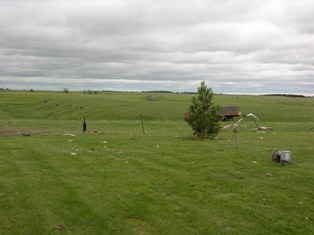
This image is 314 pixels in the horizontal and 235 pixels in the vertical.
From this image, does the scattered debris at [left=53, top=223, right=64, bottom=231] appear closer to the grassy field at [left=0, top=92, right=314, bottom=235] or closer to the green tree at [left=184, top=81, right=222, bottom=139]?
the grassy field at [left=0, top=92, right=314, bottom=235]

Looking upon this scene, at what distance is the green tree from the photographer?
90.7ft

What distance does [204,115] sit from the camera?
90.3 ft

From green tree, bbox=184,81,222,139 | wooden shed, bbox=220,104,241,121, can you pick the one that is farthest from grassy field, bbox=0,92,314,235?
wooden shed, bbox=220,104,241,121

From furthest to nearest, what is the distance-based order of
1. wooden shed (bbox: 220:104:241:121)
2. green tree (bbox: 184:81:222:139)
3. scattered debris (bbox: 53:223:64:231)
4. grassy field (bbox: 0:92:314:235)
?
wooden shed (bbox: 220:104:241:121)
green tree (bbox: 184:81:222:139)
grassy field (bbox: 0:92:314:235)
scattered debris (bbox: 53:223:64:231)

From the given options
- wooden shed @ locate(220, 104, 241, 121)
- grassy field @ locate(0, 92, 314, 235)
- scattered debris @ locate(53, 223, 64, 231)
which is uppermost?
wooden shed @ locate(220, 104, 241, 121)

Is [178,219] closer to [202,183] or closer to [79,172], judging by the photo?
[202,183]

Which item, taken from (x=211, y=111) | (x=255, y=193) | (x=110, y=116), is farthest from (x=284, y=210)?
(x=110, y=116)

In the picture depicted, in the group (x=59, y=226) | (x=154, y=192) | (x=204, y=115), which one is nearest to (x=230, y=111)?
(x=204, y=115)

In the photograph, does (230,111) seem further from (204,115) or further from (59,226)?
(59,226)

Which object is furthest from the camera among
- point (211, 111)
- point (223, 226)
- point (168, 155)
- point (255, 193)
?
point (211, 111)

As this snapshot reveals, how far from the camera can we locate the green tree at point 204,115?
90.7ft

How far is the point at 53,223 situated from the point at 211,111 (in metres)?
20.1

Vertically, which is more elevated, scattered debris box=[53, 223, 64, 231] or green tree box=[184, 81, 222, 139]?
green tree box=[184, 81, 222, 139]

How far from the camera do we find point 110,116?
6094 centimetres
